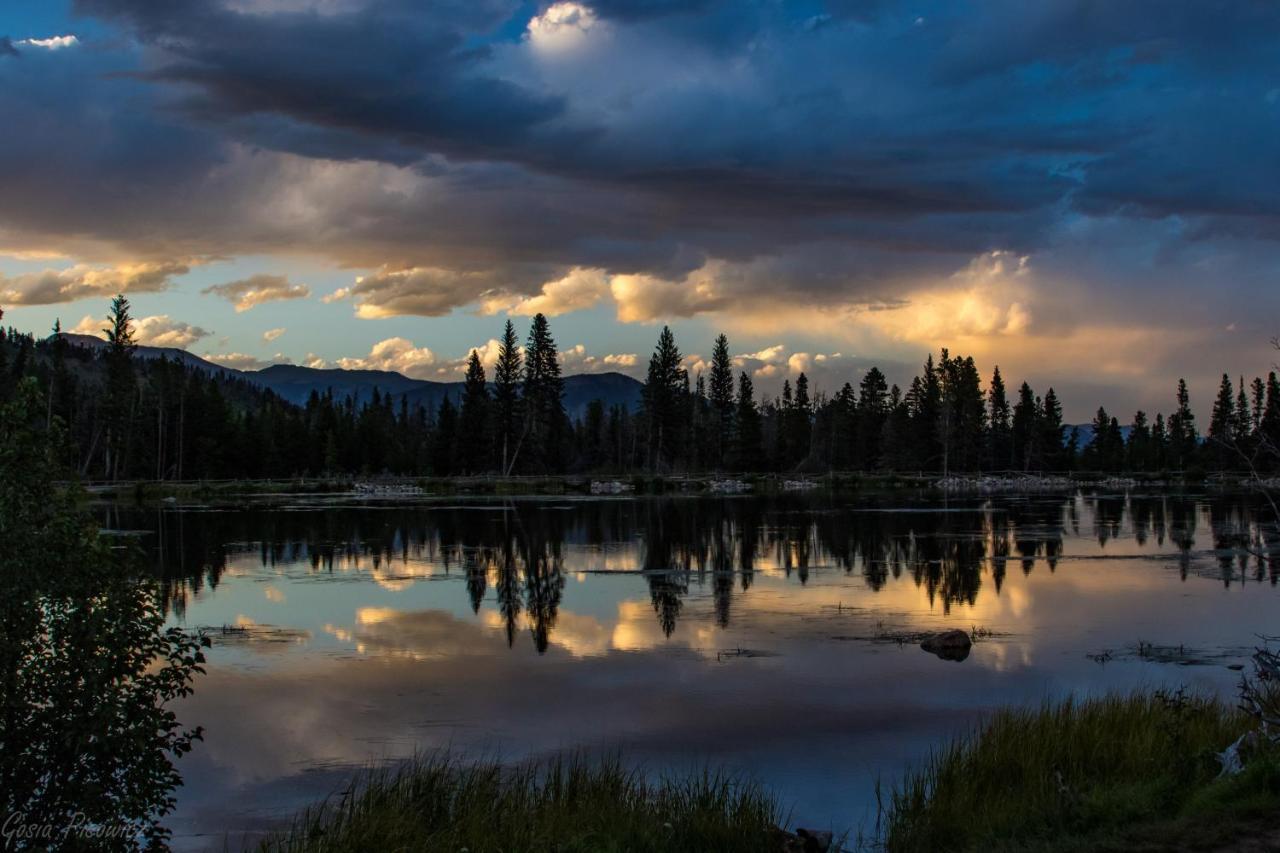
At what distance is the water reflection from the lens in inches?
1448

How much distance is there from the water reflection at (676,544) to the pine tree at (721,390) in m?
77.5

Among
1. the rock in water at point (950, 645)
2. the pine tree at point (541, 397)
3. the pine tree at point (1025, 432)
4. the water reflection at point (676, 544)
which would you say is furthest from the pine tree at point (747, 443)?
the rock in water at point (950, 645)

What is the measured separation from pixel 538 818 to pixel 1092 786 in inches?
276

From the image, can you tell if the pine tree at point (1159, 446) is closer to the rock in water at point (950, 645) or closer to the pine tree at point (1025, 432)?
the pine tree at point (1025, 432)

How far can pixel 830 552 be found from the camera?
47125 millimetres

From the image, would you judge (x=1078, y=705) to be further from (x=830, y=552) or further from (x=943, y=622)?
(x=830, y=552)

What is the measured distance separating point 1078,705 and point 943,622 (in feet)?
36.0

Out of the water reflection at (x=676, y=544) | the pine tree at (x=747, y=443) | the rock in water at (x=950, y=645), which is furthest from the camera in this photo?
the pine tree at (x=747, y=443)

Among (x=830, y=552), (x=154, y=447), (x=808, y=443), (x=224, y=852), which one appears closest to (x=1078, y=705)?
(x=224, y=852)

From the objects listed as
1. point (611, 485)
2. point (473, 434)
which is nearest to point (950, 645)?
point (611, 485)

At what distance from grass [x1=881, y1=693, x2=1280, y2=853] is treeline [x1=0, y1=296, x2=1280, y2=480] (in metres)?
110

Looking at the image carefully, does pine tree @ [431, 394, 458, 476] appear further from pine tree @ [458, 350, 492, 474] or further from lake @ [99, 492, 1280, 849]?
A: lake @ [99, 492, 1280, 849]

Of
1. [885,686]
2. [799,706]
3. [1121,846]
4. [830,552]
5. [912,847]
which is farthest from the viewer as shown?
[830,552]

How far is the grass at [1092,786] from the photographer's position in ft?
34.4
